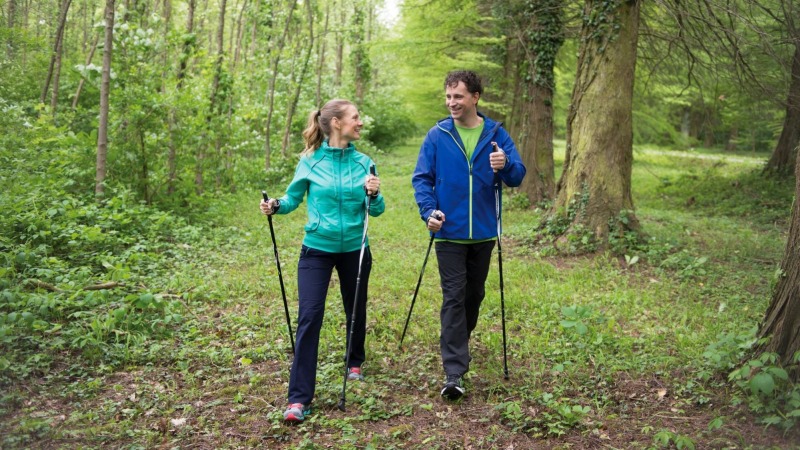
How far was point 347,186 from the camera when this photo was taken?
178 inches

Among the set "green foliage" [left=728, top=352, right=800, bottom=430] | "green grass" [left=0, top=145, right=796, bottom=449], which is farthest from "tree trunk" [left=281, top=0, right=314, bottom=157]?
"green foliage" [left=728, top=352, right=800, bottom=430]

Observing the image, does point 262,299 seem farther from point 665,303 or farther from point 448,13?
point 448,13

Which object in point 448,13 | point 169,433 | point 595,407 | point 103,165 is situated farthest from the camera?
point 448,13

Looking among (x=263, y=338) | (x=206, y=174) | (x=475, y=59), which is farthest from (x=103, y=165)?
(x=475, y=59)

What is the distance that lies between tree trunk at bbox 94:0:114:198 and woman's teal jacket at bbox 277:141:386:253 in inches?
205

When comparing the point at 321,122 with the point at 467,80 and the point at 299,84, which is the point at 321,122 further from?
the point at 299,84

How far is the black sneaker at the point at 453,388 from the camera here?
14.5ft

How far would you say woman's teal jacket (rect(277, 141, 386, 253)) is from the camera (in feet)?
14.6

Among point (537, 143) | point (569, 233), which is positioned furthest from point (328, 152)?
point (537, 143)

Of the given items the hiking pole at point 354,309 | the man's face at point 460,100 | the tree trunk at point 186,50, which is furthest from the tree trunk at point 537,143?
the hiking pole at point 354,309

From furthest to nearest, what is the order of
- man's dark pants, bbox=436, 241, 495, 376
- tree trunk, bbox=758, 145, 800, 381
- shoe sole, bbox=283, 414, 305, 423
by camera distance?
man's dark pants, bbox=436, 241, 495, 376
shoe sole, bbox=283, 414, 305, 423
tree trunk, bbox=758, 145, 800, 381

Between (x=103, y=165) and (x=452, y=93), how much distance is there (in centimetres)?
618

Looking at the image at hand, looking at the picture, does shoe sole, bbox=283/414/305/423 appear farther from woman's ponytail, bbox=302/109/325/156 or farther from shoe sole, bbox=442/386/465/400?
woman's ponytail, bbox=302/109/325/156

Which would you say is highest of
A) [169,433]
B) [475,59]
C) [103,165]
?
[475,59]
